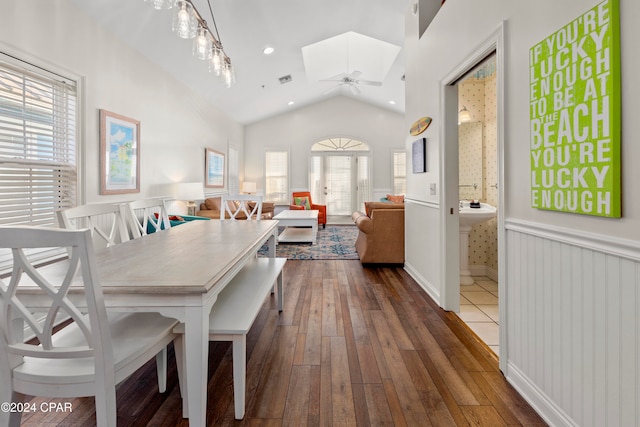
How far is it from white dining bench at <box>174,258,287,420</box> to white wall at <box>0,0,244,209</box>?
2.17m

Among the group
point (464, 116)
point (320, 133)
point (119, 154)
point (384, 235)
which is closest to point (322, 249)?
point (384, 235)

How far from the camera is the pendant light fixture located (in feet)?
6.46

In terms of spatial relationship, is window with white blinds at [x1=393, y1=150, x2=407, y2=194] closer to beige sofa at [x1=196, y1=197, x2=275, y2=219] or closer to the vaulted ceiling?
the vaulted ceiling

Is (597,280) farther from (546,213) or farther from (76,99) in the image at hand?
(76,99)

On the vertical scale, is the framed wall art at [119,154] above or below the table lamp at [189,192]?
above

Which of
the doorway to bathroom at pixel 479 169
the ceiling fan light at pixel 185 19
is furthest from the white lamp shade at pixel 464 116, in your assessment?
the ceiling fan light at pixel 185 19

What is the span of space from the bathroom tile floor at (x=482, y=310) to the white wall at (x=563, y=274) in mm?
543

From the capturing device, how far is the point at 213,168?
22.0ft

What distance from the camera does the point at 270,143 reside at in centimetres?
905

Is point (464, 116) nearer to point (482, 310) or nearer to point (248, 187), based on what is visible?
point (482, 310)

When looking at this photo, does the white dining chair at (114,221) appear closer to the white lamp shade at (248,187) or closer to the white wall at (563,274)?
the white wall at (563,274)

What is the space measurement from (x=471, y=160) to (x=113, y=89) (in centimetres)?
422

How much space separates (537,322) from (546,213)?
0.53 meters

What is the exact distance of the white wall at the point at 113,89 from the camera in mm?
2469
